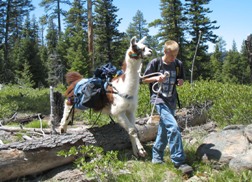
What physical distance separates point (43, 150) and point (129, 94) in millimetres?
1676

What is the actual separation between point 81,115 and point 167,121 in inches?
221

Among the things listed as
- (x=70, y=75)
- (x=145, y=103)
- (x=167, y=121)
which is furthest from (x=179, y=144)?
(x=145, y=103)

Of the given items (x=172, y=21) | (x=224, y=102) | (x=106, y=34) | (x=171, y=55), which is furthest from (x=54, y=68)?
(x=171, y=55)

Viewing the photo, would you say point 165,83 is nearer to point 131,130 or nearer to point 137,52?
point 137,52

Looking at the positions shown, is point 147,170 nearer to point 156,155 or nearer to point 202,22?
point 156,155

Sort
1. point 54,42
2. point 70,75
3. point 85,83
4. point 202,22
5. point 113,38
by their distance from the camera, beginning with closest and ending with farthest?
1. point 85,83
2. point 70,75
3. point 202,22
4. point 113,38
5. point 54,42

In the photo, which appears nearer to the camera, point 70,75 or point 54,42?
point 70,75

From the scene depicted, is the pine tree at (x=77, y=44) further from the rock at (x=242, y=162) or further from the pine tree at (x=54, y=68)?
the rock at (x=242, y=162)

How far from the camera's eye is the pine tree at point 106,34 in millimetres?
33875

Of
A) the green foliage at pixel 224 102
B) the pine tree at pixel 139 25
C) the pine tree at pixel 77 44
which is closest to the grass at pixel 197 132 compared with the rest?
the green foliage at pixel 224 102

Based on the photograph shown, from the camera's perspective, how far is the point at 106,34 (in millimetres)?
34625

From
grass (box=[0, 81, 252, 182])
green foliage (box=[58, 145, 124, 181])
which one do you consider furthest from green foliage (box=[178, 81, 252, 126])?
green foliage (box=[58, 145, 124, 181])

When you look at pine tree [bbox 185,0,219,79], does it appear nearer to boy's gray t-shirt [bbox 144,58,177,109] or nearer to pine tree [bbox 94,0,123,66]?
pine tree [bbox 94,0,123,66]

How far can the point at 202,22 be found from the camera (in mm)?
32438
